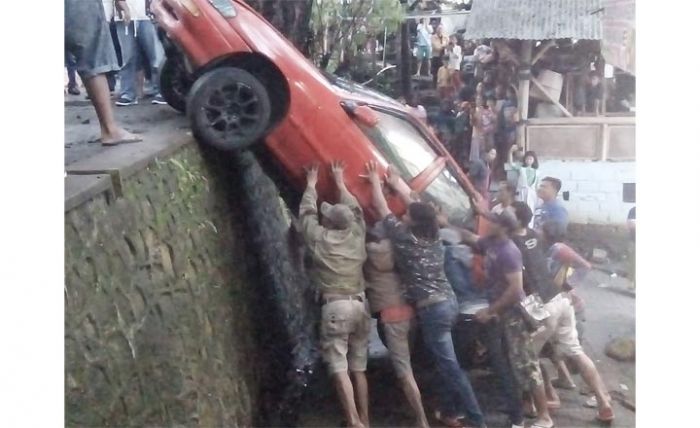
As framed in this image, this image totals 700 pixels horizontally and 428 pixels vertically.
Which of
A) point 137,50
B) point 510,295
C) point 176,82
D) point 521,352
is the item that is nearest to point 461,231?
point 510,295

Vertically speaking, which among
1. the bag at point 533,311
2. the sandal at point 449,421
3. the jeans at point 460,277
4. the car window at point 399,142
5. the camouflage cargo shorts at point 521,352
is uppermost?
the car window at point 399,142

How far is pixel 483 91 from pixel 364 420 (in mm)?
631

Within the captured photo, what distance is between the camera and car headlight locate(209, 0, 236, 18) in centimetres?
154

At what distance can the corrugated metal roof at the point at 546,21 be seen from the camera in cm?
154

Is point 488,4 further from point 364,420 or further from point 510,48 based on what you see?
point 364,420

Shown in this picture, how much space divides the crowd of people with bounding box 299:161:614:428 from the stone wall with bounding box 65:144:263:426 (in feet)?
0.54

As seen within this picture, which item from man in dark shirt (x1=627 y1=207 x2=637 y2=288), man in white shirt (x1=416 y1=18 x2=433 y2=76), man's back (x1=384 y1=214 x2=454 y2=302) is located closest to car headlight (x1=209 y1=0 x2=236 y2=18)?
man in white shirt (x1=416 y1=18 x2=433 y2=76)

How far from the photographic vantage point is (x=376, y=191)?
1.53 meters

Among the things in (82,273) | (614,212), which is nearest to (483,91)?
(614,212)

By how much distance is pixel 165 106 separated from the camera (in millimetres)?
1554

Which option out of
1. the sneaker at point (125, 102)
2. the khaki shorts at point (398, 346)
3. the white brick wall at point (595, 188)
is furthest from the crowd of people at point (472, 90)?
the sneaker at point (125, 102)

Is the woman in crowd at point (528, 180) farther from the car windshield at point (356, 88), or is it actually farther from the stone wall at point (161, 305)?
the stone wall at point (161, 305)

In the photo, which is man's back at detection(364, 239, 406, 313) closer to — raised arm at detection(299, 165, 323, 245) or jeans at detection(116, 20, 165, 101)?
raised arm at detection(299, 165, 323, 245)

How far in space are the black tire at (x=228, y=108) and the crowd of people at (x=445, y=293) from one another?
Answer: 135 mm
